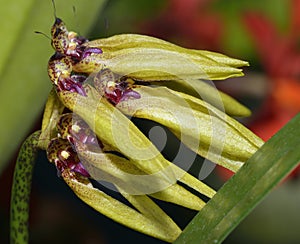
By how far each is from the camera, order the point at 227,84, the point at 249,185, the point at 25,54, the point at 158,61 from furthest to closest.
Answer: the point at 227,84, the point at 25,54, the point at 158,61, the point at 249,185

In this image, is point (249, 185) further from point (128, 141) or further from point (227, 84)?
point (227, 84)

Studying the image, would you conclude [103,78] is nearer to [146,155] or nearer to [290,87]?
[146,155]

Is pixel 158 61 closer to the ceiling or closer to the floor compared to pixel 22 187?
closer to the ceiling

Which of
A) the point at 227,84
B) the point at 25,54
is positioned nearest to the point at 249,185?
the point at 25,54

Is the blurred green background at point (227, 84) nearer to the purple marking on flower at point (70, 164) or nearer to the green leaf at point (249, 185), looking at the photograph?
the purple marking on flower at point (70, 164)

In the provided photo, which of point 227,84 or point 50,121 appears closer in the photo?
point 50,121

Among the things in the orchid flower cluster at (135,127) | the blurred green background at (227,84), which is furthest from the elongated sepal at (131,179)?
the blurred green background at (227,84)

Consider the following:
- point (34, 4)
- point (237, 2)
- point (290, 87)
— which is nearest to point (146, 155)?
point (34, 4)
